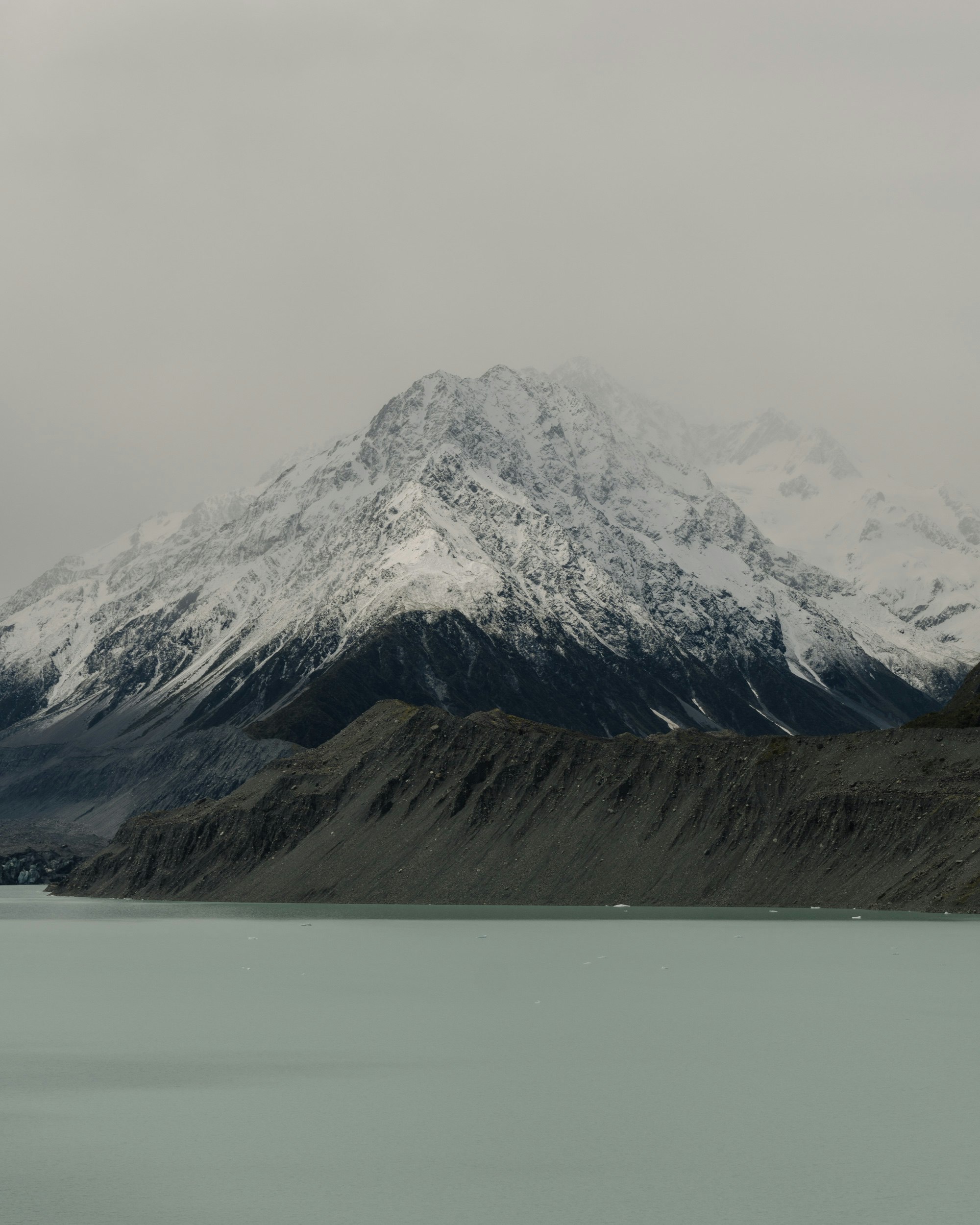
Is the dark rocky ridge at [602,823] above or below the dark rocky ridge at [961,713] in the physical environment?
above

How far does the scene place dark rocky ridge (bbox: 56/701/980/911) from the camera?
4567 inches

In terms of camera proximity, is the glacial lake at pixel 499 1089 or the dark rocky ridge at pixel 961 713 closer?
the glacial lake at pixel 499 1089

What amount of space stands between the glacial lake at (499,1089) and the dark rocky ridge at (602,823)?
39.6 metres

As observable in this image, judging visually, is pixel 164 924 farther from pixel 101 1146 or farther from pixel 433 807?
pixel 101 1146

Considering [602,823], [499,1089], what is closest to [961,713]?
[602,823]

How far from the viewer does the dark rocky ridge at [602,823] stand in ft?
381

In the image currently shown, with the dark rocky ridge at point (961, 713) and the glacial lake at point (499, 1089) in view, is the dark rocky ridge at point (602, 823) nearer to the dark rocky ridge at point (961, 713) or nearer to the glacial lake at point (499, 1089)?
the dark rocky ridge at point (961, 713)

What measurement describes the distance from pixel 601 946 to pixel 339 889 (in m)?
63.8

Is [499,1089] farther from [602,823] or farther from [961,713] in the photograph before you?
[961,713]

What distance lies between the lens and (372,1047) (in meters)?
45.4

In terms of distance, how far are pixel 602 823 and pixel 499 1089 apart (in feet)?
313

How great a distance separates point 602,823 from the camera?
132 metres

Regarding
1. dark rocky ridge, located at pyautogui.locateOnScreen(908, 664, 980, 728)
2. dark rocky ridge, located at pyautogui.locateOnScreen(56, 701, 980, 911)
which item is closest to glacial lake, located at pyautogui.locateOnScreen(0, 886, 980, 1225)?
dark rocky ridge, located at pyautogui.locateOnScreen(56, 701, 980, 911)

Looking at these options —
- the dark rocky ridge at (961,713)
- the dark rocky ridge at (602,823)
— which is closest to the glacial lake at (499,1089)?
the dark rocky ridge at (602,823)
